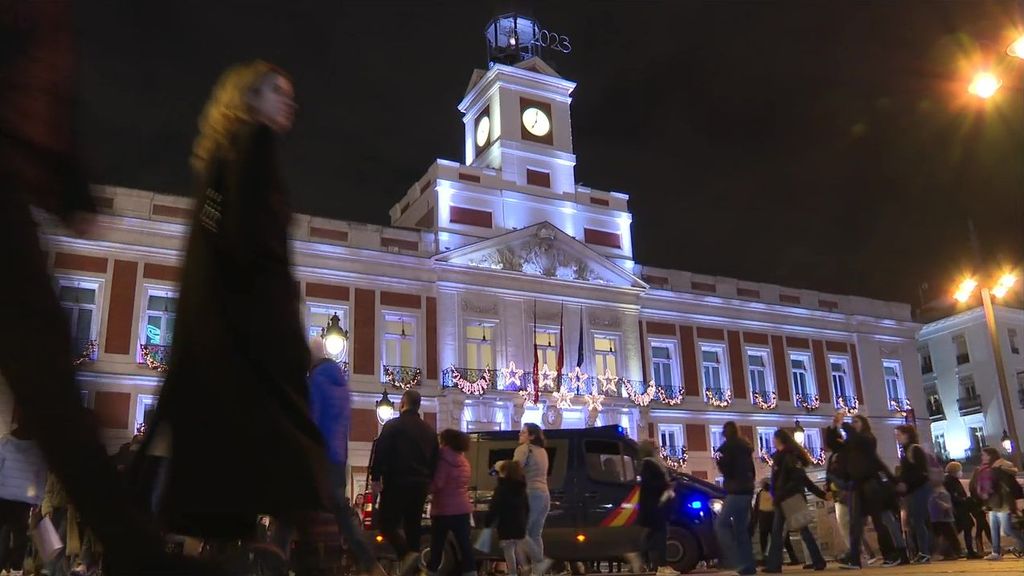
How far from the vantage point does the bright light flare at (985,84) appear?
8102mm

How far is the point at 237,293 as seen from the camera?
221 centimetres

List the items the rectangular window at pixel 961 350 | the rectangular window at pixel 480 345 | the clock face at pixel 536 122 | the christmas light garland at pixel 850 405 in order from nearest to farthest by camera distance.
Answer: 1. the rectangular window at pixel 480 345
2. the clock face at pixel 536 122
3. the christmas light garland at pixel 850 405
4. the rectangular window at pixel 961 350

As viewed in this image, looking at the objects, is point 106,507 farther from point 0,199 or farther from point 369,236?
point 369,236

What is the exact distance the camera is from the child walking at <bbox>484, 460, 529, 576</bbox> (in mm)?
8641

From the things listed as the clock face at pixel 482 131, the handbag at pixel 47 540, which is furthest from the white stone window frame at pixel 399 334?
the handbag at pixel 47 540

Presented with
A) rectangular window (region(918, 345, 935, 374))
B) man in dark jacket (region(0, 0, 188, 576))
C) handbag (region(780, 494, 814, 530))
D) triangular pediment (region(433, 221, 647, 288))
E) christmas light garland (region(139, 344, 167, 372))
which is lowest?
handbag (region(780, 494, 814, 530))

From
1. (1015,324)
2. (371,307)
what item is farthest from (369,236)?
(1015,324)

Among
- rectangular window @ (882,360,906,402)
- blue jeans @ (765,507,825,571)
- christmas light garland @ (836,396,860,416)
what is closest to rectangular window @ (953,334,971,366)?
rectangular window @ (882,360,906,402)

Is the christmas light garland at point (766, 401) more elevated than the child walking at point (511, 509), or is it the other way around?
the christmas light garland at point (766, 401)

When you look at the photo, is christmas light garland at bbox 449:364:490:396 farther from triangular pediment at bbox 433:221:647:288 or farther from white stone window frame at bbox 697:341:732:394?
white stone window frame at bbox 697:341:732:394

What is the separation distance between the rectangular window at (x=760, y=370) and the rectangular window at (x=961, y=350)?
1719cm

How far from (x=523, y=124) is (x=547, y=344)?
29.3 ft

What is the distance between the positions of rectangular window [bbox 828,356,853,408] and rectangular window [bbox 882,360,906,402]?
1.96 meters

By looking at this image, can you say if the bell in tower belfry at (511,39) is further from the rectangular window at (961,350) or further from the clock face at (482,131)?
the rectangular window at (961,350)
